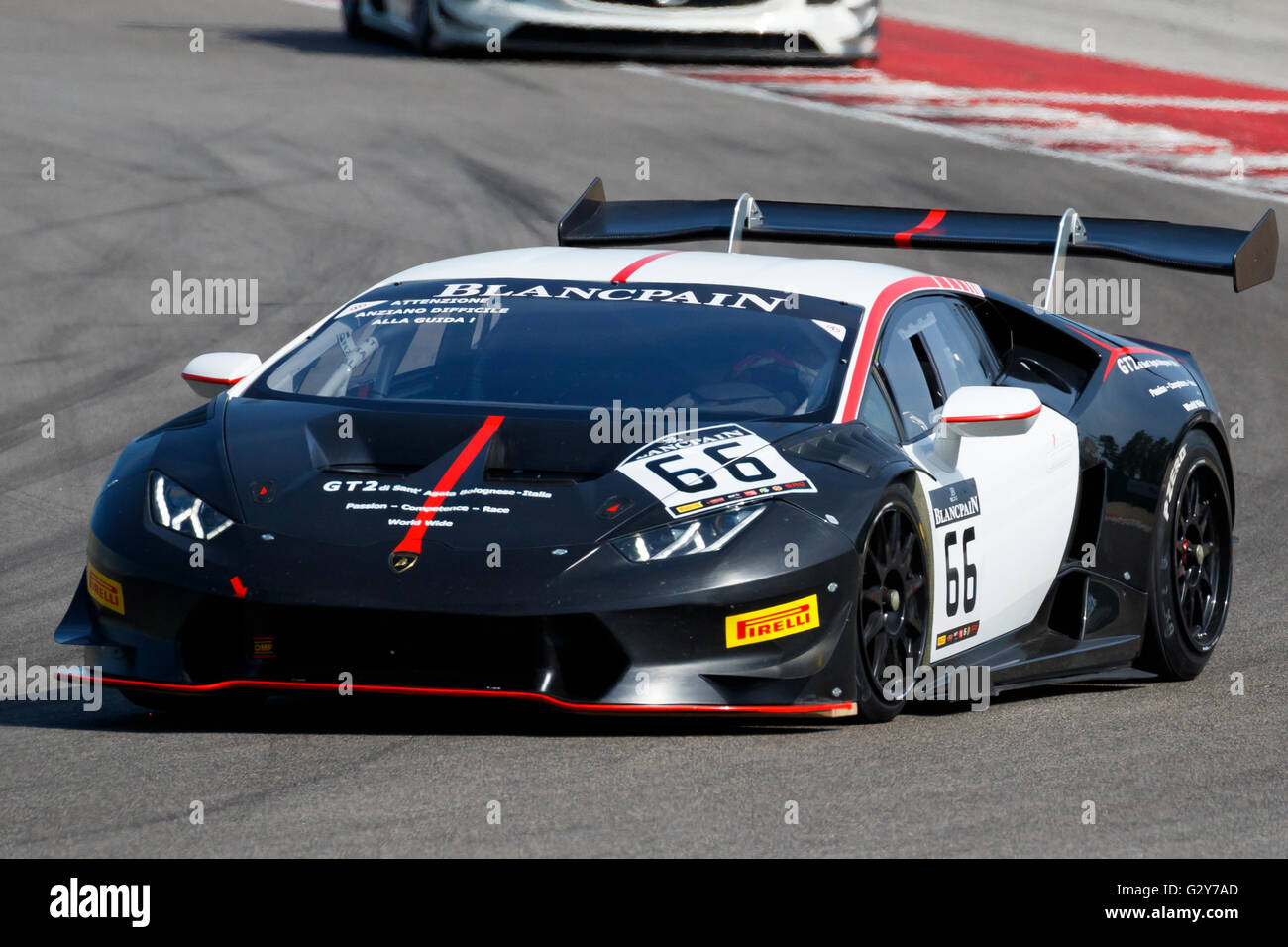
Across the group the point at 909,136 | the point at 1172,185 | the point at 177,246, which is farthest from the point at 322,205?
the point at 1172,185

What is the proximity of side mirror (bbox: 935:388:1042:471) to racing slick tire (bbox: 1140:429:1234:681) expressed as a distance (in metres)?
1.15

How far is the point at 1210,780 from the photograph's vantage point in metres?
5.14

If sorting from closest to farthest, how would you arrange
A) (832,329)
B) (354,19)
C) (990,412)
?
(990,412)
(832,329)
(354,19)

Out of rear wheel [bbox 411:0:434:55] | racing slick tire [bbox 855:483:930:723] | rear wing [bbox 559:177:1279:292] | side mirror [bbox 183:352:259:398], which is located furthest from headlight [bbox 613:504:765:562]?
rear wheel [bbox 411:0:434:55]

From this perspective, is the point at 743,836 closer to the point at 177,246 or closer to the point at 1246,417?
the point at 1246,417

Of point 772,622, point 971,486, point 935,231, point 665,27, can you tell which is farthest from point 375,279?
point 772,622

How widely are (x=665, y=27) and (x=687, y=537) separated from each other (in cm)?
1260

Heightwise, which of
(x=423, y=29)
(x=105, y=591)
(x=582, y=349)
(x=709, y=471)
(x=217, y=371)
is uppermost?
(x=423, y=29)

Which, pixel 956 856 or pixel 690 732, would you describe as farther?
pixel 690 732

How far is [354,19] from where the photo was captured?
2002cm

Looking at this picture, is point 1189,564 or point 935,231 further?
point 935,231

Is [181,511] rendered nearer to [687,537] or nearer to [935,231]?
[687,537]

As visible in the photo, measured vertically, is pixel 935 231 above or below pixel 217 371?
above
